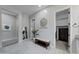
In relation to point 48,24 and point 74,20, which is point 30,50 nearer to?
point 48,24

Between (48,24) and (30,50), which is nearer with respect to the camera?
(30,50)

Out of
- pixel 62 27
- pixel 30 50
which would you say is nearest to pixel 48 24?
pixel 62 27

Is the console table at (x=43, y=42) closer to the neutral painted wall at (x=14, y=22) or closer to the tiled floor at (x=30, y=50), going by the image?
the tiled floor at (x=30, y=50)

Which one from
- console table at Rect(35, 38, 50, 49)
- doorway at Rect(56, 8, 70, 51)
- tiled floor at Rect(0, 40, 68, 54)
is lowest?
tiled floor at Rect(0, 40, 68, 54)

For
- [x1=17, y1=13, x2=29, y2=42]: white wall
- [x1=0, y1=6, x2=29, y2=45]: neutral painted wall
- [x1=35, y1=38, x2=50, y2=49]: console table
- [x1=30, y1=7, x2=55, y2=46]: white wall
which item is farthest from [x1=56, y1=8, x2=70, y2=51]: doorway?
[x1=17, y1=13, x2=29, y2=42]: white wall

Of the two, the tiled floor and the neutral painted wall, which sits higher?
the neutral painted wall

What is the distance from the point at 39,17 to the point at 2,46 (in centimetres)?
211

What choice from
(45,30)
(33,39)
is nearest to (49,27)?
(45,30)

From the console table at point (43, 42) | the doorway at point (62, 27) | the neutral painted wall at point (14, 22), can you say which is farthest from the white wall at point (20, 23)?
the doorway at point (62, 27)

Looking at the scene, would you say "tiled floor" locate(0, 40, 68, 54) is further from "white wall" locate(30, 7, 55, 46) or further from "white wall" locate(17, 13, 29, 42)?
"white wall" locate(17, 13, 29, 42)

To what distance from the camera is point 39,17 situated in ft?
8.75

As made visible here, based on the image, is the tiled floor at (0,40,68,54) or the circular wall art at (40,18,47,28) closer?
the tiled floor at (0,40,68,54)
